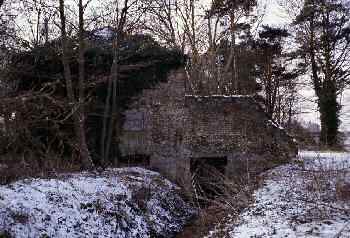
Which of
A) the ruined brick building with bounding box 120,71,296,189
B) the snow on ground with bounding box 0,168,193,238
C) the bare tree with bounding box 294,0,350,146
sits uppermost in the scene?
the bare tree with bounding box 294,0,350,146

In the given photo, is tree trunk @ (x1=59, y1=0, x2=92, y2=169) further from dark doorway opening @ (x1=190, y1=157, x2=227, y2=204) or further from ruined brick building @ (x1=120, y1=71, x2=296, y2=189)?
dark doorway opening @ (x1=190, y1=157, x2=227, y2=204)

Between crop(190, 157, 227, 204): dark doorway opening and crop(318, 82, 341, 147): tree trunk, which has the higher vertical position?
crop(318, 82, 341, 147): tree trunk

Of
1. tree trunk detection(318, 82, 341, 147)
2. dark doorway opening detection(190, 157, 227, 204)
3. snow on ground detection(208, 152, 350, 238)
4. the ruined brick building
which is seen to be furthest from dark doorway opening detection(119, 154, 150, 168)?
tree trunk detection(318, 82, 341, 147)

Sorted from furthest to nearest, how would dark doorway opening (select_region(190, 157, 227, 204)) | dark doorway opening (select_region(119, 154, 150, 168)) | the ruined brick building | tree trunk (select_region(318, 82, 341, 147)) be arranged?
tree trunk (select_region(318, 82, 341, 147)) → the ruined brick building → dark doorway opening (select_region(119, 154, 150, 168)) → dark doorway opening (select_region(190, 157, 227, 204))

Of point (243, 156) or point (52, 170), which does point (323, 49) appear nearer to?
point (243, 156)

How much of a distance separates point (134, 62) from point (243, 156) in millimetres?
5810

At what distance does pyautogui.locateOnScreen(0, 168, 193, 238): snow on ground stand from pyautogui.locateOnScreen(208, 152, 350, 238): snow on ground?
2262mm

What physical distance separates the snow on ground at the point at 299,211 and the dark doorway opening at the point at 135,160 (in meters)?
6.34

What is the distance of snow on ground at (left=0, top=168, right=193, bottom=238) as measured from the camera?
8953 mm

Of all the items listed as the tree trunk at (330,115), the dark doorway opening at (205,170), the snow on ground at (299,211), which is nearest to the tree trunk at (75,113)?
the dark doorway opening at (205,170)

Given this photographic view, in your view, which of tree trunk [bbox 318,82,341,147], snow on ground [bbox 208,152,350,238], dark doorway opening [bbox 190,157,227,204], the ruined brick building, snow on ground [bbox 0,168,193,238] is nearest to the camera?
snow on ground [bbox 208,152,350,238]

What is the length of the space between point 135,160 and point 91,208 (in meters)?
8.33

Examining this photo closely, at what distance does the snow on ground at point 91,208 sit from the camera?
352 inches

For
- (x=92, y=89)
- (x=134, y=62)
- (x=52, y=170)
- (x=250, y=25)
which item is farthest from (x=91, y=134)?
(x=250, y=25)
